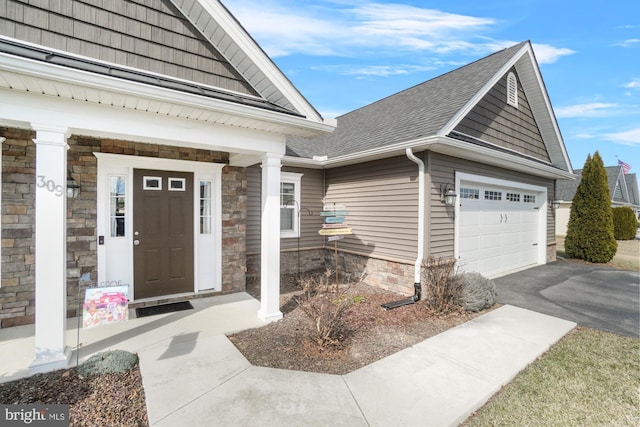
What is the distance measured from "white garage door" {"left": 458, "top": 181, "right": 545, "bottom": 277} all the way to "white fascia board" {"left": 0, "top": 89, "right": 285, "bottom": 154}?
5.04 metres

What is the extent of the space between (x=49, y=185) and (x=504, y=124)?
921 cm

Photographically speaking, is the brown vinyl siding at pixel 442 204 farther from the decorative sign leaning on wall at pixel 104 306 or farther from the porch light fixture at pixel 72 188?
the porch light fixture at pixel 72 188

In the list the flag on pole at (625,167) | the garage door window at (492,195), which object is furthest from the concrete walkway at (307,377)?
the flag on pole at (625,167)

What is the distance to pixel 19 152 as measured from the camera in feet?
13.5

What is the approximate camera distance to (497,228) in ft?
26.2

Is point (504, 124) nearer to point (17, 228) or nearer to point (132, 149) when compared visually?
point (132, 149)

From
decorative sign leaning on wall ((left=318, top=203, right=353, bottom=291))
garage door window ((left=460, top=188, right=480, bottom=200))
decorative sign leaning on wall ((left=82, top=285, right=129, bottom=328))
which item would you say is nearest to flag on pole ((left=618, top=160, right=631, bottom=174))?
garage door window ((left=460, top=188, right=480, bottom=200))

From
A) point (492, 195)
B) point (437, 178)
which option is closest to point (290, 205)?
point (437, 178)

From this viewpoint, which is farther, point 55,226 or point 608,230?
point 608,230

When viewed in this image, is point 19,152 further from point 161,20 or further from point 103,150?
point 161,20

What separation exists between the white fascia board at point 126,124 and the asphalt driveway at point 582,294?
5676mm

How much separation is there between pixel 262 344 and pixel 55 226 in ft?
8.75

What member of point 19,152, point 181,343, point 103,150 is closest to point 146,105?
point 103,150

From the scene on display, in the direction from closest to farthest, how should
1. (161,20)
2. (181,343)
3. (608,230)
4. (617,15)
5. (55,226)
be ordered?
(55,226)
(181,343)
(161,20)
(617,15)
(608,230)
